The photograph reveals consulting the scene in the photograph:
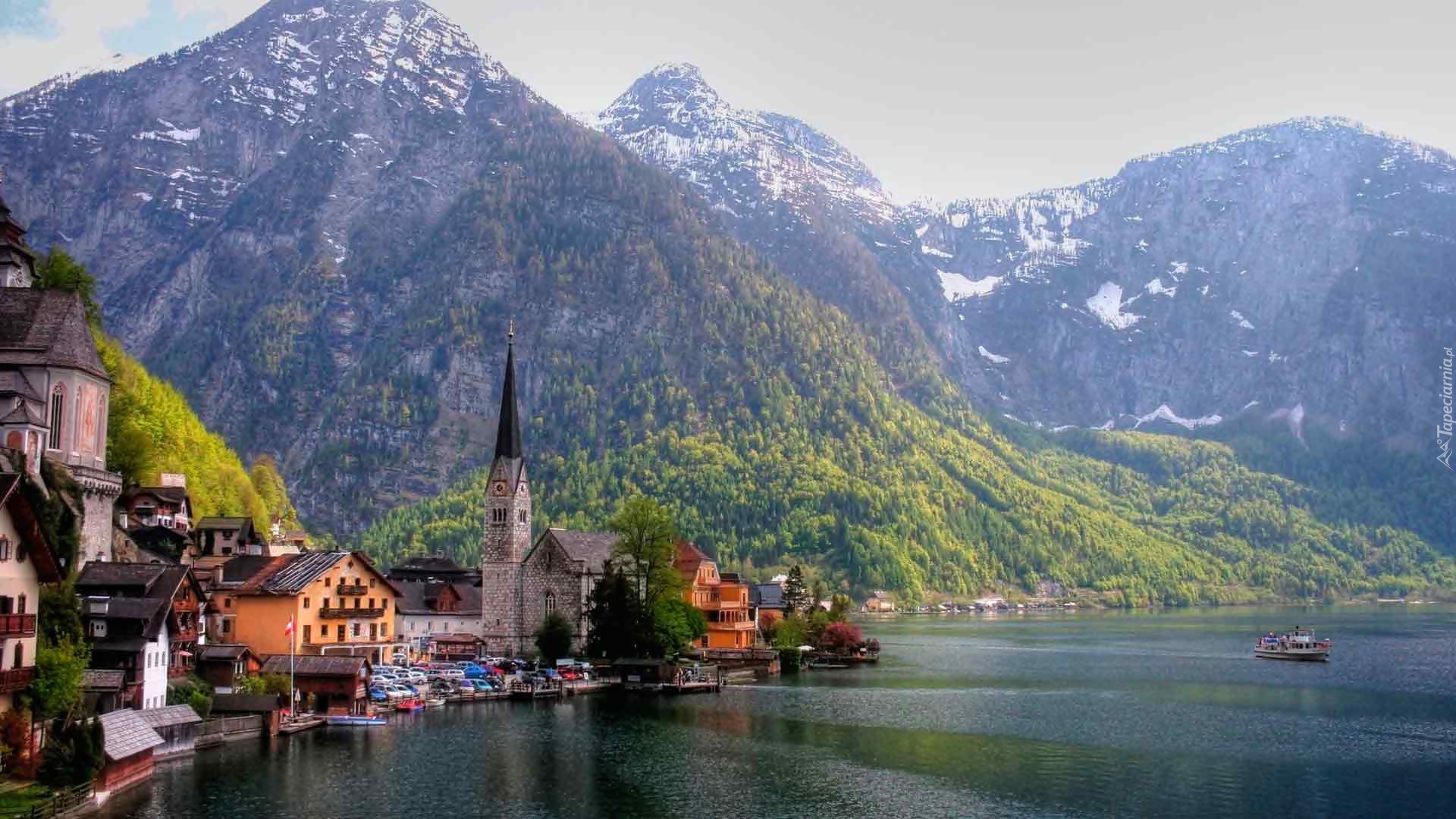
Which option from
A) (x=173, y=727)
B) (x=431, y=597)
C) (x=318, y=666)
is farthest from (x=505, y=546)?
(x=173, y=727)

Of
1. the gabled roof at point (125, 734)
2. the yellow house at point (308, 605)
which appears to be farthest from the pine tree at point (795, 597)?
the gabled roof at point (125, 734)

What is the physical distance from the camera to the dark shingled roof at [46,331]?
3364 inches

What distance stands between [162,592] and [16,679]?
23.3m

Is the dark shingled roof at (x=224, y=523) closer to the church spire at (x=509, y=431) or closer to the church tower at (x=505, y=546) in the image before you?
the church tower at (x=505, y=546)

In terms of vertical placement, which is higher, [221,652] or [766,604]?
[766,604]

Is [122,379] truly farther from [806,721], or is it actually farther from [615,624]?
[806,721]

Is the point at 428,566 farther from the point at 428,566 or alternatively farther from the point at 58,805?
the point at 58,805

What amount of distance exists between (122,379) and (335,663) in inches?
2147

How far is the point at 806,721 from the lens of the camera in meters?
102

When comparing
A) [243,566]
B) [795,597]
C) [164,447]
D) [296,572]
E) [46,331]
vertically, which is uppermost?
[164,447]

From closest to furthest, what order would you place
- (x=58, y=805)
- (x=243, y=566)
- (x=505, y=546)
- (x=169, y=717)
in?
(x=58, y=805) → (x=169, y=717) → (x=243, y=566) → (x=505, y=546)

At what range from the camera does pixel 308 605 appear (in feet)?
362

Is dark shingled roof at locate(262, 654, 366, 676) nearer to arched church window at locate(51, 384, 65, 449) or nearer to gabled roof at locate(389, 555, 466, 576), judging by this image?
arched church window at locate(51, 384, 65, 449)

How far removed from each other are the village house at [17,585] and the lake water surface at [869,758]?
7.53 metres
